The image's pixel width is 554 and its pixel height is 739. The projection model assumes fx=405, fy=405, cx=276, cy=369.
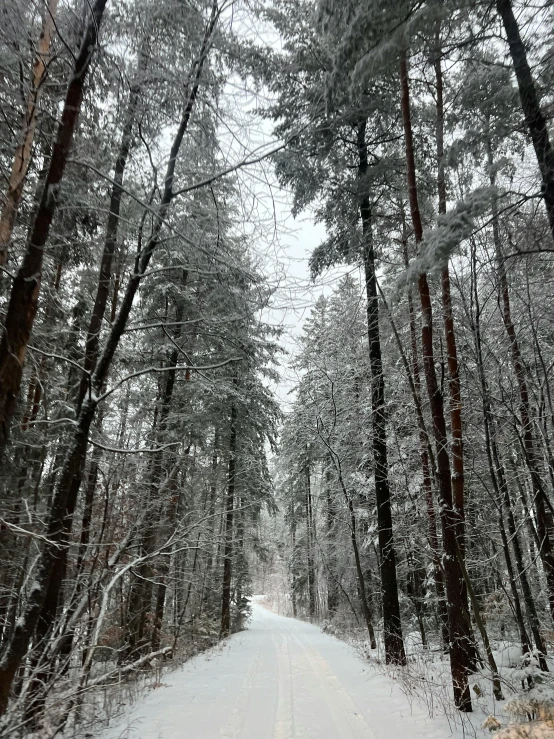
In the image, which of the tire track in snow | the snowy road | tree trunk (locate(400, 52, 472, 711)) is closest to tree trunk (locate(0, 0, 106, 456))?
the snowy road

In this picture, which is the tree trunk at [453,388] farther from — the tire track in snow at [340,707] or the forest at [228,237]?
the tire track in snow at [340,707]

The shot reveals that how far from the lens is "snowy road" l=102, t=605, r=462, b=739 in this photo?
15.8 ft

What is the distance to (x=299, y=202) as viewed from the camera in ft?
32.8

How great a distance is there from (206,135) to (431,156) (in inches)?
232

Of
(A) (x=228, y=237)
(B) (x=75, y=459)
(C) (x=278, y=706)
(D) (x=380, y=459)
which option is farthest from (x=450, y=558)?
(A) (x=228, y=237)

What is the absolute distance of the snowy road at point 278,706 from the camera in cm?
482

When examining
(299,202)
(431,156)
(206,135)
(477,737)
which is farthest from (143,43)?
(477,737)

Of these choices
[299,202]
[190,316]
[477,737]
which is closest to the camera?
[477,737]

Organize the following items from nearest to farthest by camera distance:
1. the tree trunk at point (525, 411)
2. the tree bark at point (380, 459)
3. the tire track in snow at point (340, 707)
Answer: the tire track in snow at point (340, 707), the tree trunk at point (525, 411), the tree bark at point (380, 459)

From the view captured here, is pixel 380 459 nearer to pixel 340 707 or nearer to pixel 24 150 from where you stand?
pixel 340 707

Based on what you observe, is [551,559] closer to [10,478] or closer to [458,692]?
[458,692]

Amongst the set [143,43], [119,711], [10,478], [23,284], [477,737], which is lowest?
[119,711]

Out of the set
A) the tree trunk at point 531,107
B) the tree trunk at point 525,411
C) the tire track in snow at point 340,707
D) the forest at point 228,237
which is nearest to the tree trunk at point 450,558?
the forest at point 228,237

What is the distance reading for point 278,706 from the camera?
234 inches
